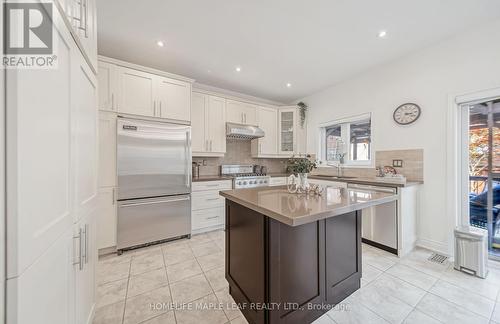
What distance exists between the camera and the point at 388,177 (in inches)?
108

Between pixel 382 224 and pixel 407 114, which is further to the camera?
pixel 407 114

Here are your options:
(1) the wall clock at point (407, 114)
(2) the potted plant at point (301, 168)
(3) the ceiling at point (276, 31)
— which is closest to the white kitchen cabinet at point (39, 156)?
(3) the ceiling at point (276, 31)

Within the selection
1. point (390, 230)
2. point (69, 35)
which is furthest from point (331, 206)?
point (390, 230)

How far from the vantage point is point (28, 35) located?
2.18 ft

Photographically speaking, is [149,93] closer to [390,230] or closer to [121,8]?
[121,8]

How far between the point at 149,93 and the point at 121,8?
101 centimetres

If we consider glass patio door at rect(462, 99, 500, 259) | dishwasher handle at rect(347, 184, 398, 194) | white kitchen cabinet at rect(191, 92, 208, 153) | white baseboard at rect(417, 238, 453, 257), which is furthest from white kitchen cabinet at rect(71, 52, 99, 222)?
glass patio door at rect(462, 99, 500, 259)

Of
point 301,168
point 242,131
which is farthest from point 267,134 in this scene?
point 301,168

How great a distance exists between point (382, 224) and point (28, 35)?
342 centimetres

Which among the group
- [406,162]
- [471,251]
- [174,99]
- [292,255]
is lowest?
[471,251]

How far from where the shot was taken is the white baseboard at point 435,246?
235cm

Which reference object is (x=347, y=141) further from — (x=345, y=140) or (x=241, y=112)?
(x=241, y=112)

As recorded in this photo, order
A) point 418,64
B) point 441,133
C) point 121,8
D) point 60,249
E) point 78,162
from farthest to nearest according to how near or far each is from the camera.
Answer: point 418,64
point 441,133
point 121,8
point 78,162
point 60,249

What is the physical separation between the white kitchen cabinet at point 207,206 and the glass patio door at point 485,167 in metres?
3.35
